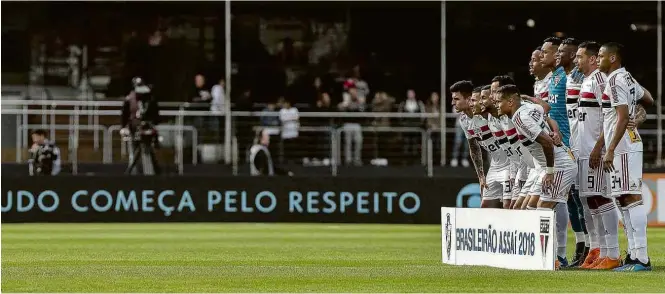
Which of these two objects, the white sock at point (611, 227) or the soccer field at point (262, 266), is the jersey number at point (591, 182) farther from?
the soccer field at point (262, 266)

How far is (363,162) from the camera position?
31.6 metres

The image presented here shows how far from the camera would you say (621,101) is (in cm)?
1442

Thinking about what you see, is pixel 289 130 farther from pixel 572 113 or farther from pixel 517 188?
pixel 572 113

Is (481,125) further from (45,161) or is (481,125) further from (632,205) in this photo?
(45,161)

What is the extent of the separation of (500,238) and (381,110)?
17.7m

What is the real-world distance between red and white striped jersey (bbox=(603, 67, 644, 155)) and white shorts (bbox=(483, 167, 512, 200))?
7.88ft

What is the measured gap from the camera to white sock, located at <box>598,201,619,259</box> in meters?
14.9

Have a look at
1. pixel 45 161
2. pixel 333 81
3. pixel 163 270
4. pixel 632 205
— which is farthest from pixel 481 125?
pixel 333 81

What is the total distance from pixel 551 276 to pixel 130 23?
881 inches

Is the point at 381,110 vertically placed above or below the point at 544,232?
above

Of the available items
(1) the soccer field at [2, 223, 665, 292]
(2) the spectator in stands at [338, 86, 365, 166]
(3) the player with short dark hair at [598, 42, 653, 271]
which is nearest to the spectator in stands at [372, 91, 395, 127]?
(2) the spectator in stands at [338, 86, 365, 166]

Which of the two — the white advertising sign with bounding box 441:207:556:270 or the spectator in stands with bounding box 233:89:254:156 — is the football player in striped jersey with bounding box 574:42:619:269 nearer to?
the white advertising sign with bounding box 441:207:556:270

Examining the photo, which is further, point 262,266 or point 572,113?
point 262,266

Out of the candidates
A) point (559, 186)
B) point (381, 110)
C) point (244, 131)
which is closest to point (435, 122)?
point (381, 110)
